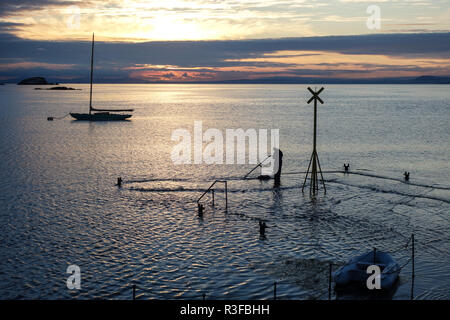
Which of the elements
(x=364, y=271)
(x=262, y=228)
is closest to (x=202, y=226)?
(x=262, y=228)

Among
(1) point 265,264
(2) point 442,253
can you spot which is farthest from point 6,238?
(2) point 442,253

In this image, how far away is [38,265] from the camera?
76.2 ft

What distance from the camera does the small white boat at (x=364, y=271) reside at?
20203 mm

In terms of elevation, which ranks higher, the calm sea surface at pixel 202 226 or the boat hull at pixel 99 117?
the boat hull at pixel 99 117

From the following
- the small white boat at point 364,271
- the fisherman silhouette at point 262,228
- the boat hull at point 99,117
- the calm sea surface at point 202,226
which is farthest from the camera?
the boat hull at point 99,117

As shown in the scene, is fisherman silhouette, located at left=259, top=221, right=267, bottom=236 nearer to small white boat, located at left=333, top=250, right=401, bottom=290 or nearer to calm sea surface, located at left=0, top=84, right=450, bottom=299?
calm sea surface, located at left=0, top=84, right=450, bottom=299

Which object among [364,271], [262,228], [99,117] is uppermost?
[99,117]

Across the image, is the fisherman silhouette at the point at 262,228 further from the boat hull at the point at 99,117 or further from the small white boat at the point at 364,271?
the boat hull at the point at 99,117

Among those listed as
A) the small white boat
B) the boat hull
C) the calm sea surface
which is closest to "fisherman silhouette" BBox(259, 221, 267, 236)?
the calm sea surface

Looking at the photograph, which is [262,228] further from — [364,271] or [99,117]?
[99,117]

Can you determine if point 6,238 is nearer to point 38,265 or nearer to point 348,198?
point 38,265

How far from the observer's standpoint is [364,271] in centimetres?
2052

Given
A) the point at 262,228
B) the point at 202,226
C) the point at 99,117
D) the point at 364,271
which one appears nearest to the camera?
the point at 364,271

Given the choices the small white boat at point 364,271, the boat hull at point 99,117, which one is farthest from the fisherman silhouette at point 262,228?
the boat hull at point 99,117
